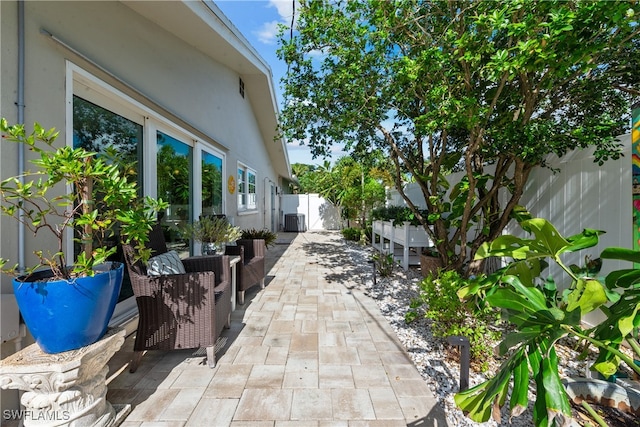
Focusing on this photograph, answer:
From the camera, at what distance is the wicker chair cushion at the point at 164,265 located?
113 inches

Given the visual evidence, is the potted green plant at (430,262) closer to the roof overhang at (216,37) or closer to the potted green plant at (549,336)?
the potted green plant at (549,336)

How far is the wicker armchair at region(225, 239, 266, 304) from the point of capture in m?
4.05

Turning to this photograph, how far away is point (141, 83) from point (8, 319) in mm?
2712

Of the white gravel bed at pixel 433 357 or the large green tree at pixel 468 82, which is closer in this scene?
the white gravel bed at pixel 433 357

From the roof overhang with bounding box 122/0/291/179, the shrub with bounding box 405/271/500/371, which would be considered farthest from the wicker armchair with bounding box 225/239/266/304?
the shrub with bounding box 405/271/500/371

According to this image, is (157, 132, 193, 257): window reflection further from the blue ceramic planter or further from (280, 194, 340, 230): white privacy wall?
(280, 194, 340, 230): white privacy wall

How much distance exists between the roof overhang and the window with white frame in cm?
228

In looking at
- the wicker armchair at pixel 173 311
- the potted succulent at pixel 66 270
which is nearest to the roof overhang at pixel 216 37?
the potted succulent at pixel 66 270

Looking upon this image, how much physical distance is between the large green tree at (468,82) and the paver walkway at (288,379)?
214cm

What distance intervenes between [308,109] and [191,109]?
193 centimetres

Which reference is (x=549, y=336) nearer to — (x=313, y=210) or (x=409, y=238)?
(x=409, y=238)

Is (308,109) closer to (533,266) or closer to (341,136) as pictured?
(341,136)

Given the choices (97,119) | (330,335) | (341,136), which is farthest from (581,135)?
(97,119)

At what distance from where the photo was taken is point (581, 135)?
267cm
